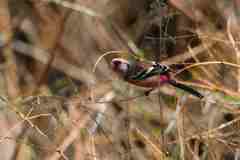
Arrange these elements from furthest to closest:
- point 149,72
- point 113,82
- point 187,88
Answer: point 113,82
point 187,88
point 149,72

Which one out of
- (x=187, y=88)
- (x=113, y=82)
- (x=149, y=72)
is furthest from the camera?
(x=113, y=82)

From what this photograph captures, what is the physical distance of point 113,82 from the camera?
4289mm

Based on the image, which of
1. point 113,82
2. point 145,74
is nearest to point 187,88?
point 145,74

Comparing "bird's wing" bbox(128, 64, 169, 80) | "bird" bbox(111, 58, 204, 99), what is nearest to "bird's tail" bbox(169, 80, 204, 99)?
"bird" bbox(111, 58, 204, 99)

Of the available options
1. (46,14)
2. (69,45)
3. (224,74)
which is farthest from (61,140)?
(46,14)

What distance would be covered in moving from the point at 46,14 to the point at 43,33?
179 millimetres

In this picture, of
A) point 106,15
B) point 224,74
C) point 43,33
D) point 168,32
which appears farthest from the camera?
point 43,33

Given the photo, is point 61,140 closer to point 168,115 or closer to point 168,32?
point 168,115

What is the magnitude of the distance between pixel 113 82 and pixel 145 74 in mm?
945

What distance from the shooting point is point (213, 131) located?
3.45 m

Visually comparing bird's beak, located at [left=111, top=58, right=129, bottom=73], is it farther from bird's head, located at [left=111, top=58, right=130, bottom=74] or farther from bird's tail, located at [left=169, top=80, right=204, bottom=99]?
bird's tail, located at [left=169, top=80, right=204, bottom=99]

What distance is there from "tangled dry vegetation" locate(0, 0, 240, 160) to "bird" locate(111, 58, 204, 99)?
71mm

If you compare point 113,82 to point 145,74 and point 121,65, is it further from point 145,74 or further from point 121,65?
point 145,74

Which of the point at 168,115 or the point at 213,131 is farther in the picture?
the point at 168,115
